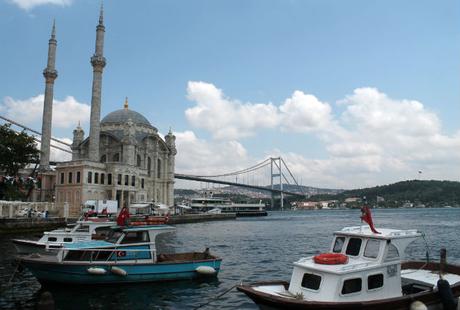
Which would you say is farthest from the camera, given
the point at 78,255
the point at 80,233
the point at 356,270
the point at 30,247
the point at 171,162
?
the point at 171,162

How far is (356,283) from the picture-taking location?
10633 millimetres

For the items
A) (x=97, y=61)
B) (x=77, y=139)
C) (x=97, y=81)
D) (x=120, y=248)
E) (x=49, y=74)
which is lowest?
(x=120, y=248)

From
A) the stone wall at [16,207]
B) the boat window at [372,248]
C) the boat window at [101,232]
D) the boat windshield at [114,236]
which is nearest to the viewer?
the boat window at [372,248]

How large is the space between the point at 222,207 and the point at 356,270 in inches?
3802

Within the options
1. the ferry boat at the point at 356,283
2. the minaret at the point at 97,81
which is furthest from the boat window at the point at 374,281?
the minaret at the point at 97,81

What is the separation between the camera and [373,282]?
1094 cm

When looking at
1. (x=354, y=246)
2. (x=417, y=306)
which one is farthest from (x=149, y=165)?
(x=417, y=306)

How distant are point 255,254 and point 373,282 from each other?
16.3 m

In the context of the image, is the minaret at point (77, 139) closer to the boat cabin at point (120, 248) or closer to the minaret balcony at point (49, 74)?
the minaret balcony at point (49, 74)

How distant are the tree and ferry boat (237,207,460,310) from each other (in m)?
37.6

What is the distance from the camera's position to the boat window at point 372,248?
11469 mm

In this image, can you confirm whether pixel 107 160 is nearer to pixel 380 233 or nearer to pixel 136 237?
pixel 136 237

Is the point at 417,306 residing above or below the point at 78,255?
below

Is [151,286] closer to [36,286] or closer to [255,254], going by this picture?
[36,286]
